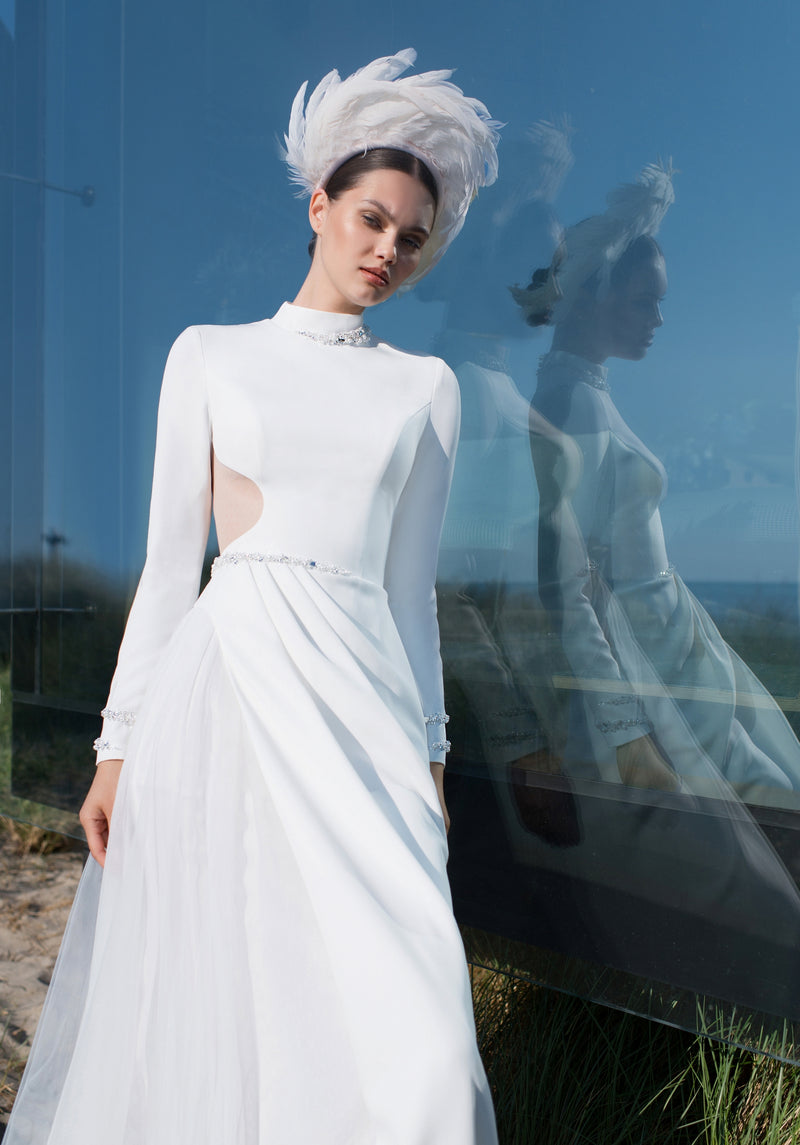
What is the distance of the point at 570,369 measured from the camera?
1888mm

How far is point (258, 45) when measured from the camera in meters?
2.43

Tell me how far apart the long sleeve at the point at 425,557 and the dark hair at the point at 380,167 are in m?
0.29

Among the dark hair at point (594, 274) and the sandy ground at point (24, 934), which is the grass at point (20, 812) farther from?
the dark hair at point (594, 274)

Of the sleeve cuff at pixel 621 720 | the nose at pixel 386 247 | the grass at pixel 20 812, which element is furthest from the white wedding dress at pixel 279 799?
the grass at pixel 20 812

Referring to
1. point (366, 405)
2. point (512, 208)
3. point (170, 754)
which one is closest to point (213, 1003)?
point (170, 754)

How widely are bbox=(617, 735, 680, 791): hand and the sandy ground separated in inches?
59.1

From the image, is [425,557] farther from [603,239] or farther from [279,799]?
[603,239]

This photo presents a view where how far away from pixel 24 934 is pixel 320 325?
92.3 inches

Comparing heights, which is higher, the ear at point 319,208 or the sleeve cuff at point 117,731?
the ear at point 319,208

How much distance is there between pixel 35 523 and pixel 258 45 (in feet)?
5.11

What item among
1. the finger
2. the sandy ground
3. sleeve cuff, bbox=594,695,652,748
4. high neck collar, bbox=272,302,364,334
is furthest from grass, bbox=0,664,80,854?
high neck collar, bbox=272,302,364,334

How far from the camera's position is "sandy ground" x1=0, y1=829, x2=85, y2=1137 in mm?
2320

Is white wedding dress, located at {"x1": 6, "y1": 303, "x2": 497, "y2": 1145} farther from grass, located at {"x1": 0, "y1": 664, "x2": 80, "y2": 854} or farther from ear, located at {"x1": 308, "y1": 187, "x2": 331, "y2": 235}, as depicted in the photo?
grass, located at {"x1": 0, "y1": 664, "x2": 80, "y2": 854}

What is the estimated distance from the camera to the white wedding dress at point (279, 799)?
104cm
